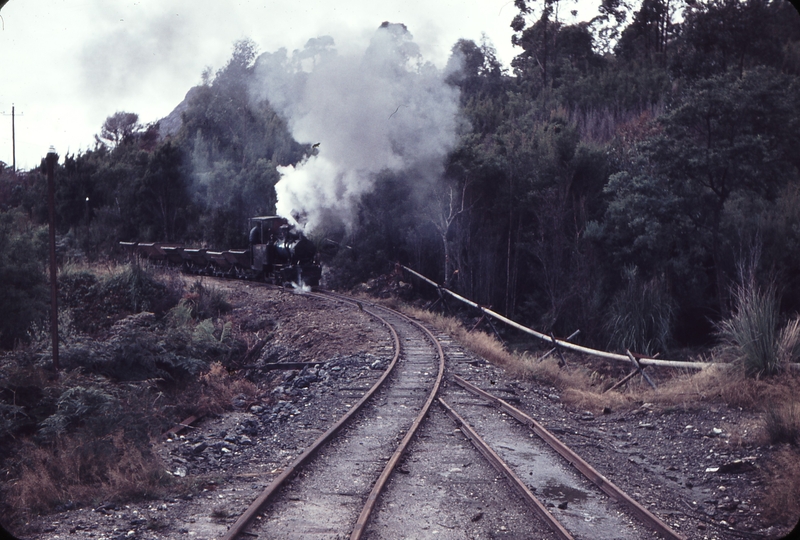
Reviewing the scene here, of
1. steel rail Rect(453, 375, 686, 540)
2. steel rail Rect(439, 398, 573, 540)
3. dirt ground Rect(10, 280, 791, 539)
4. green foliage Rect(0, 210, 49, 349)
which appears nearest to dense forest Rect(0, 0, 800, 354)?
green foliage Rect(0, 210, 49, 349)

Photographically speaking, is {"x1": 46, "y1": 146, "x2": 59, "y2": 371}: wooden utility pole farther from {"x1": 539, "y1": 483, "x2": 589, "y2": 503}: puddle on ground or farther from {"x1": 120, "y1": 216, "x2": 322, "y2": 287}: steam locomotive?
{"x1": 120, "y1": 216, "x2": 322, "y2": 287}: steam locomotive

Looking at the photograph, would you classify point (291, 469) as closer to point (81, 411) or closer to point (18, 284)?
point (81, 411)

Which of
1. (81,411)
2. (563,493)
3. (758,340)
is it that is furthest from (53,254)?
(758,340)

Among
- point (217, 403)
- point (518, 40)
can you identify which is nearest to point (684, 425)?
point (217, 403)

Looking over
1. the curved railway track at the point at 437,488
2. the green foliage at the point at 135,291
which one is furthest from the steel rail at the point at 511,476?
the green foliage at the point at 135,291

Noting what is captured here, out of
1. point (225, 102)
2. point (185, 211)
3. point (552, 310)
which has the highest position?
point (225, 102)

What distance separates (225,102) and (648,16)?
34.9 m

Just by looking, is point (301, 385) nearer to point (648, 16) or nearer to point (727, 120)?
point (727, 120)

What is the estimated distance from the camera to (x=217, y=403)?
35.3 feet

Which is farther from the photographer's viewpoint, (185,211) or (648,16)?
(185,211)

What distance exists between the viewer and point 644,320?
19.9 m

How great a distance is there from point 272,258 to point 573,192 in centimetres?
1367

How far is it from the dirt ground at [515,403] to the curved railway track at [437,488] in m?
0.32

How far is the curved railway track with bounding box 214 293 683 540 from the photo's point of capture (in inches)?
212
